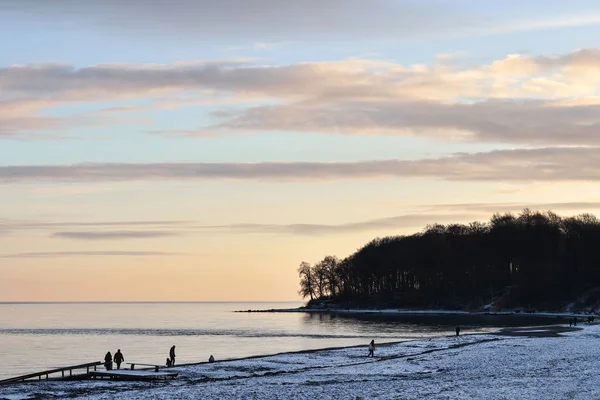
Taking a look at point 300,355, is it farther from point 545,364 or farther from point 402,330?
point 402,330

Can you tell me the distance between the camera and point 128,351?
98125 mm

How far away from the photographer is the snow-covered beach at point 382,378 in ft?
148

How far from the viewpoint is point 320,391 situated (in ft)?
153

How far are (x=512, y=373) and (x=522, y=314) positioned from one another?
13740 cm

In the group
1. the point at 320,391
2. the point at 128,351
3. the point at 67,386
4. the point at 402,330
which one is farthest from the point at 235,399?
the point at 402,330

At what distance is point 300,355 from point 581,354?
23854 mm

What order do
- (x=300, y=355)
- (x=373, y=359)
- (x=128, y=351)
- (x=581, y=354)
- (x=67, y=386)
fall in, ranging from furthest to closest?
(x=128, y=351), (x=300, y=355), (x=373, y=359), (x=581, y=354), (x=67, y=386)

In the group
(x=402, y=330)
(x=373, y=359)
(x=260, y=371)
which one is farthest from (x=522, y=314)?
(x=260, y=371)

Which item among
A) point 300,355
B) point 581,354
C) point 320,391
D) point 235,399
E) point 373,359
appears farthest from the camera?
point 300,355

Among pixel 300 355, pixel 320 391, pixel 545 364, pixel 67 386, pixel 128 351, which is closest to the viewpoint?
pixel 320 391

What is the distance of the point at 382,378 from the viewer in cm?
5394

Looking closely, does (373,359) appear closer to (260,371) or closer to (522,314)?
(260,371)

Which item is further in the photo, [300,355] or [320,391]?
[300,355]

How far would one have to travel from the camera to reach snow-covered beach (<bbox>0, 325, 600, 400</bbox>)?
45125mm
